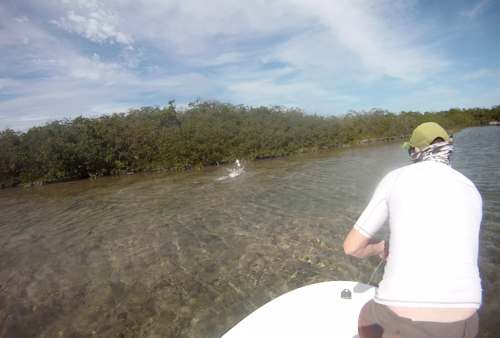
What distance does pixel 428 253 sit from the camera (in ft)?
5.77

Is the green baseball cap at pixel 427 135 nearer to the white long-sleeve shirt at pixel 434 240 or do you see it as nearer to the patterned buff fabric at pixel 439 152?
the patterned buff fabric at pixel 439 152

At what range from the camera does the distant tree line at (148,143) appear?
886 inches

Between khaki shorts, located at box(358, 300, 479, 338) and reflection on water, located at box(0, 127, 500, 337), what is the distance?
2.67 metres

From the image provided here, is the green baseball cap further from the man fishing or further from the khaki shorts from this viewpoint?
the khaki shorts

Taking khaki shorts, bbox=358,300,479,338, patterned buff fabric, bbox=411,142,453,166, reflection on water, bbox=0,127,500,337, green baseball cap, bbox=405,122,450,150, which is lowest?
reflection on water, bbox=0,127,500,337

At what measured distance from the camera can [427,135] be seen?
2.16 meters

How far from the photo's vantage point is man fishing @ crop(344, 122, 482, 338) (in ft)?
5.67

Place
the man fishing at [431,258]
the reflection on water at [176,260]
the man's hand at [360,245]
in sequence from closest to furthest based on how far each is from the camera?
the man fishing at [431,258] → the man's hand at [360,245] → the reflection on water at [176,260]

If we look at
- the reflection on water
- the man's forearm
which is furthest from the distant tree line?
the man's forearm

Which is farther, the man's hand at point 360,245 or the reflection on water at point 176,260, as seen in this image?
the reflection on water at point 176,260

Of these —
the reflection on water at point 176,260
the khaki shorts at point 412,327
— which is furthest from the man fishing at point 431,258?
the reflection on water at point 176,260

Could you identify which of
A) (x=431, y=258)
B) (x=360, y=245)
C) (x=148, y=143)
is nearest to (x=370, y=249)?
(x=360, y=245)

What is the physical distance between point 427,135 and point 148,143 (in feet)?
86.5

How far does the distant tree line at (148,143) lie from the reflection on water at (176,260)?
12.7 metres
